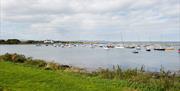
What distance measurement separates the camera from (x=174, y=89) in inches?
621

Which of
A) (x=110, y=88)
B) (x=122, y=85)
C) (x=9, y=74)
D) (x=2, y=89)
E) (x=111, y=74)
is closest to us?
(x=2, y=89)

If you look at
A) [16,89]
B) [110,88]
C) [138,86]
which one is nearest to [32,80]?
[16,89]

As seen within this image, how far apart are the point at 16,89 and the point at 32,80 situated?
270 cm

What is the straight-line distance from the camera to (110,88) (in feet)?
50.8

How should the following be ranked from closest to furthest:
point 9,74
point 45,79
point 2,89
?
point 2,89
point 45,79
point 9,74

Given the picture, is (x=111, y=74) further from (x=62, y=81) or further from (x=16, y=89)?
(x=16, y=89)

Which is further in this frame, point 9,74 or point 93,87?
point 9,74

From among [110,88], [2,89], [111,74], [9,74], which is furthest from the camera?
[111,74]

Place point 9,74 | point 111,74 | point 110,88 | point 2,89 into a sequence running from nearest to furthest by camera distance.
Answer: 1. point 2,89
2. point 110,88
3. point 9,74
4. point 111,74

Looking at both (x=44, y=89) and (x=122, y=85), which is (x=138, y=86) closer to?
(x=122, y=85)

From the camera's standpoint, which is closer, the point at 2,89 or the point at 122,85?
the point at 2,89

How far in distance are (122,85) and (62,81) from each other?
3.29 m

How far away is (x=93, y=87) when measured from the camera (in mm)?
15562

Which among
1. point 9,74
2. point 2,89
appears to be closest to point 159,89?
point 2,89
